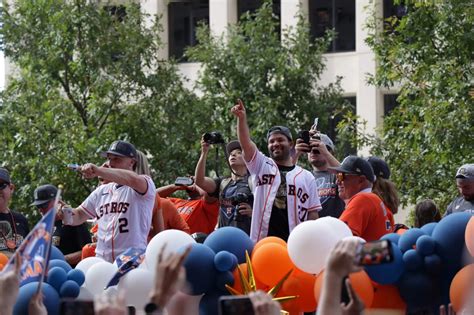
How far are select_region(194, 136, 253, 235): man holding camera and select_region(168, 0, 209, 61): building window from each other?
901 inches

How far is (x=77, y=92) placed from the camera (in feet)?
79.7

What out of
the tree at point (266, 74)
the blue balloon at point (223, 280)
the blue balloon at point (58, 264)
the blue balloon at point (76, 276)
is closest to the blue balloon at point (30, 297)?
the blue balloon at point (76, 276)

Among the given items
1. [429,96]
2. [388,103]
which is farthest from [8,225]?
[388,103]

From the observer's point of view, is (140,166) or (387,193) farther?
(140,166)

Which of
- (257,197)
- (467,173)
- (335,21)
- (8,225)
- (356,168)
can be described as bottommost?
(8,225)

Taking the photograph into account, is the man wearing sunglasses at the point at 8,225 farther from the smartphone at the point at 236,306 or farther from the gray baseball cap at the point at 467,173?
the smartphone at the point at 236,306

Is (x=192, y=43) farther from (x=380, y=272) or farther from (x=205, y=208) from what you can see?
(x=380, y=272)

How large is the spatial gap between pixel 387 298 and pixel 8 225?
3.95m

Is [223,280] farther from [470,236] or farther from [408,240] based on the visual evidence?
[470,236]

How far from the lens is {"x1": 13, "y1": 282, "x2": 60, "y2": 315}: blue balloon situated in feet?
27.3

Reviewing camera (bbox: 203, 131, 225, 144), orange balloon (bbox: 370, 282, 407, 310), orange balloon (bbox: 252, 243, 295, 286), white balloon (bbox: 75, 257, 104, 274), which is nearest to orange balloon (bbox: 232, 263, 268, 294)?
orange balloon (bbox: 252, 243, 295, 286)

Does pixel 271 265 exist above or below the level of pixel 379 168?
below

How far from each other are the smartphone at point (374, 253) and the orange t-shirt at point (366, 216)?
3.55m

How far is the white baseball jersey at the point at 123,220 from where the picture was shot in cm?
1027
